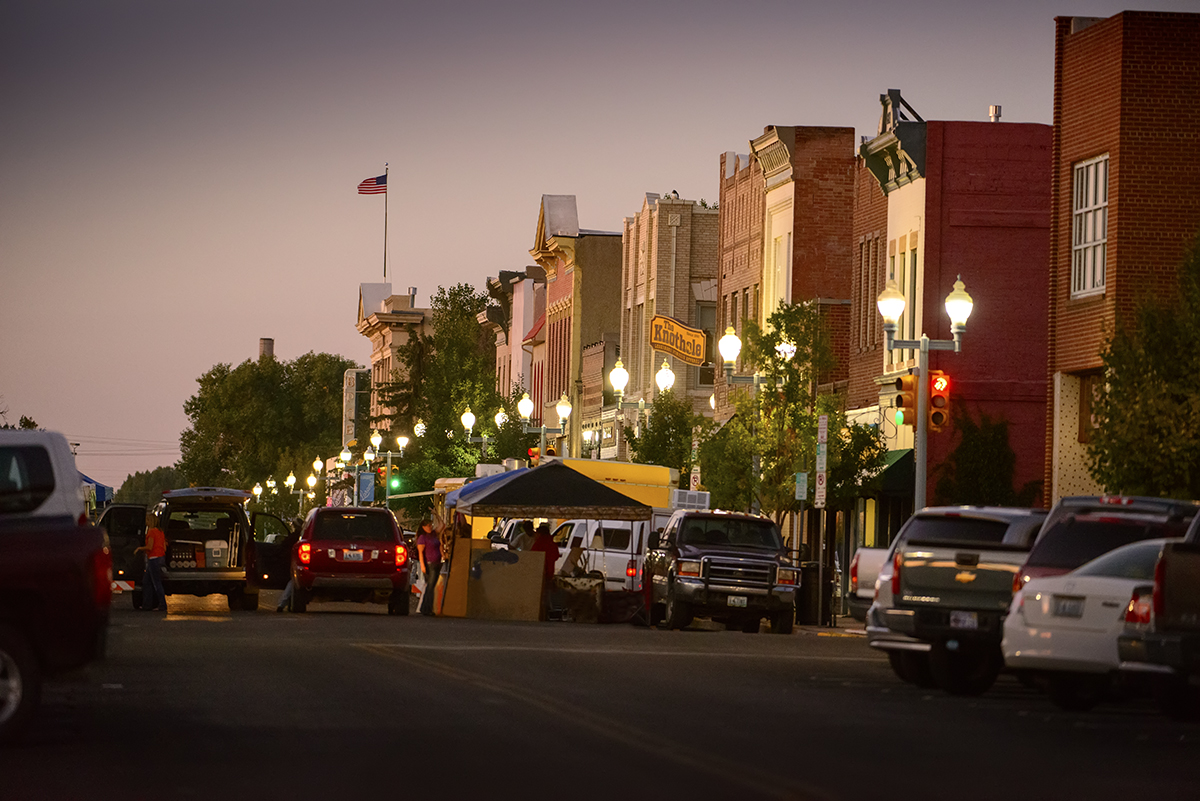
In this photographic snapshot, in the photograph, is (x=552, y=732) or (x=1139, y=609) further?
(x=1139, y=609)

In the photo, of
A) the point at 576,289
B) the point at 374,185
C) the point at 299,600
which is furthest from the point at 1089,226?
the point at 374,185

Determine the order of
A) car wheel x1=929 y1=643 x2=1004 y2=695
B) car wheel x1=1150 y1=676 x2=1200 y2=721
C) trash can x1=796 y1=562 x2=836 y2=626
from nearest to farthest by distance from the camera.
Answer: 1. car wheel x1=1150 y1=676 x2=1200 y2=721
2. car wheel x1=929 y1=643 x2=1004 y2=695
3. trash can x1=796 y1=562 x2=836 y2=626

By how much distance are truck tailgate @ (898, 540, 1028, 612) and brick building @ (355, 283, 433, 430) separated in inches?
3951

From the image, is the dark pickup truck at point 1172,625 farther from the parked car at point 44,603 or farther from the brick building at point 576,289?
the brick building at point 576,289

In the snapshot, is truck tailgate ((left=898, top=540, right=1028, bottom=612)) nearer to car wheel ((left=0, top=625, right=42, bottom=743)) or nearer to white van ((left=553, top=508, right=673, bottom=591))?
car wheel ((left=0, top=625, right=42, bottom=743))

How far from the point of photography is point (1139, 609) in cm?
1661

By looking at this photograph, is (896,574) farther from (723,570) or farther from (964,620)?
(723,570)

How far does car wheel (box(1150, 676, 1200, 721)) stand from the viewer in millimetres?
17453

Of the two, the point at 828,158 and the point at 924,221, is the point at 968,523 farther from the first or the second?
the point at 828,158

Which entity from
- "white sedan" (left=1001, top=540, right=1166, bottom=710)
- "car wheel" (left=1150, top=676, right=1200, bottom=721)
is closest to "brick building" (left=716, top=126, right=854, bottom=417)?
"car wheel" (left=1150, top=676, right=1200, bottom=721)

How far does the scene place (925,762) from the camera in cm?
1320

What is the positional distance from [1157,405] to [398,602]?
1359cm

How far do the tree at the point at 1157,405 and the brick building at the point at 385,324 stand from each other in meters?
92.6

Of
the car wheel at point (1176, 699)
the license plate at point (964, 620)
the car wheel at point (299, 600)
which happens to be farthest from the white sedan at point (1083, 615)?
the car wheel at point (299, 600)
